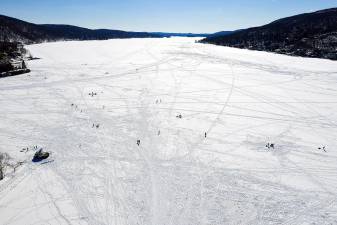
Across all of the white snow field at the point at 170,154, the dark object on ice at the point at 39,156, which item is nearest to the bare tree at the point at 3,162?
the white snow field at the point at 170,154

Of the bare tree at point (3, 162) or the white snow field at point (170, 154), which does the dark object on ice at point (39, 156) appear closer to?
the white snow field at point (170, 154)

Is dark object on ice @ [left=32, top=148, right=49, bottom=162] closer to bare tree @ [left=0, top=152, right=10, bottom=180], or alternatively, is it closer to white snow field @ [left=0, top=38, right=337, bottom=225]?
white snow field @ [left=0, top=38, right=337, bottom=225]

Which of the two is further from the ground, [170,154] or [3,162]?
[3,162]

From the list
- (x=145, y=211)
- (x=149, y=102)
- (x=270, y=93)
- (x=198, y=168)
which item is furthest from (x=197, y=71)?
(x=145, y=211)

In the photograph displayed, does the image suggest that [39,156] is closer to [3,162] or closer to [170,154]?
[3,162]

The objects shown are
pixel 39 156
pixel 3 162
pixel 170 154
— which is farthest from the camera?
pixel 170 154

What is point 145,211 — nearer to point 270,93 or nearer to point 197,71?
point 270,93

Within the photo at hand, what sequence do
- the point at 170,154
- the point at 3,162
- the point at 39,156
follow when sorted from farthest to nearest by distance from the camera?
1. the point at 170,154
2. the point at 39,156
3. the point at 3,162

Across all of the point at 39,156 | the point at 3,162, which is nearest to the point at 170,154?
the point at 39,156

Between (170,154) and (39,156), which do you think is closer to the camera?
(39,156)
